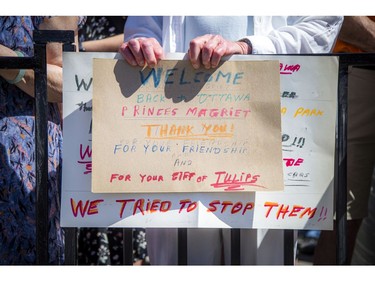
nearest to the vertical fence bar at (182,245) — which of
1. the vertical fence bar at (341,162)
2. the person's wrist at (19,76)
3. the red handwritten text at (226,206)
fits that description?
the red handwritten text at (226,206)

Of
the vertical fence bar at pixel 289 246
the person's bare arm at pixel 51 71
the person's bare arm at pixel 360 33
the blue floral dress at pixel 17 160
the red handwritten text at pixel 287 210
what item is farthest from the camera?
the person's bare arm at pixel 360 33

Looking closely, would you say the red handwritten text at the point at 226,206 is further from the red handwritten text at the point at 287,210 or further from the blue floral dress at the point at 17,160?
the blue floral dress at the point at 17,160

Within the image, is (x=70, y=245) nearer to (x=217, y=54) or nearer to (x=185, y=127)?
(x=185, y=127)

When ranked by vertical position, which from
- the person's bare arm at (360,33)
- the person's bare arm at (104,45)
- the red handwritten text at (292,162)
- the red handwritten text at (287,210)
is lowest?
the red handwritten text at (287,210)

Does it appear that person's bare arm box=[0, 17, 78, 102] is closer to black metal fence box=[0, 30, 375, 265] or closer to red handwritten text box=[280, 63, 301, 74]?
black metal fence box=[0, 30, 375, 265]

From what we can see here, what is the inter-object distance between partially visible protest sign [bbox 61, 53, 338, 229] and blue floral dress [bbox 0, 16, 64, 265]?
1.53 feet

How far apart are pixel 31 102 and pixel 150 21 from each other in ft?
1.71

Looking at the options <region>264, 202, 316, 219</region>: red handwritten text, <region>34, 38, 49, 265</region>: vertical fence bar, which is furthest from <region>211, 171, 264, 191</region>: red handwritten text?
<region>34, 38, 49, 265</region>: vertical fence bar

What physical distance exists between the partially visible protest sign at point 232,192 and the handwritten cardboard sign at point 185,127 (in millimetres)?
41

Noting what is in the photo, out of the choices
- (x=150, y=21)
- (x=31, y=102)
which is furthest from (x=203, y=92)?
(x=31, y=102)

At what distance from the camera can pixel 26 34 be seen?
→ 248cm

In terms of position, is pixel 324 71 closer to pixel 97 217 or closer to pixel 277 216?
pixel 277 216

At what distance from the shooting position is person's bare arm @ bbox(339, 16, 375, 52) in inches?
125

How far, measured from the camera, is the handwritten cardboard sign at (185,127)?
2.01m
